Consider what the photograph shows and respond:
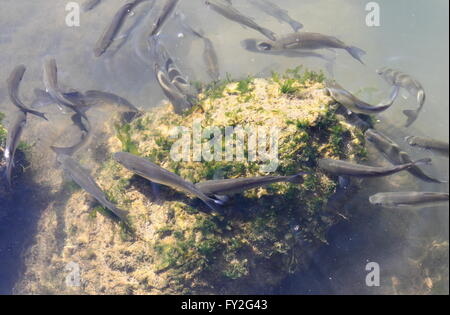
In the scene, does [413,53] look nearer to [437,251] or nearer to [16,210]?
[437,251]

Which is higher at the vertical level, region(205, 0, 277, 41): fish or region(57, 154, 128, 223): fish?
region(205, 0, 277, 41): fish

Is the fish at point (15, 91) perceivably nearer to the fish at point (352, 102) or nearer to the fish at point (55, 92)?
the fish at point (55, 92)

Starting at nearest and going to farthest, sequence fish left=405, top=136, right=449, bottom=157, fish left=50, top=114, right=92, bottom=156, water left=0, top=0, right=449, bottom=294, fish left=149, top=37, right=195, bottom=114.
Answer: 1. fish left=405, top=136, right=449, bottom=157
2. fish left=149, top=37, right=195, bottom=114
3. water left=0, top=0, right=449, bottom=294
4. fish left=50, top=114, right=92, bottom=156

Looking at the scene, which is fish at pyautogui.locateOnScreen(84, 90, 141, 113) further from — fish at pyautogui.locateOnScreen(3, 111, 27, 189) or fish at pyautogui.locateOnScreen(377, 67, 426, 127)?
fish at pyautogui.locateOnScreen(377, 67, 426, 127)

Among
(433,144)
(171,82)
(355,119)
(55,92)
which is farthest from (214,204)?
(55,92)

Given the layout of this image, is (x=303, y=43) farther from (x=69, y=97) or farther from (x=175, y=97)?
(x=69, y=97)

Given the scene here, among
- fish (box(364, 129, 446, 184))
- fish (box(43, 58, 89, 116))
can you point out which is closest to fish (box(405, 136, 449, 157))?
fish (box(364, 129, 446, 184))
